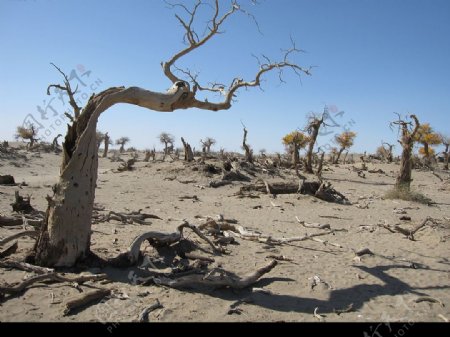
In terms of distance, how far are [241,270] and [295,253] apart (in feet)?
4.87

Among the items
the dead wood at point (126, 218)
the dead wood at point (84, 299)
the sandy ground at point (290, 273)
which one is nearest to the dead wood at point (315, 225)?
the sandy ground at point (290, 273)

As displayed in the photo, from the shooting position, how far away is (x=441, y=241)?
728cm

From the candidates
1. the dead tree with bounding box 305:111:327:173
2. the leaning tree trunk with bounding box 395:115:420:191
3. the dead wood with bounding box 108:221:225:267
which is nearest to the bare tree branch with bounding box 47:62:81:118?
the dead wood with bounding box 108:221:225:267

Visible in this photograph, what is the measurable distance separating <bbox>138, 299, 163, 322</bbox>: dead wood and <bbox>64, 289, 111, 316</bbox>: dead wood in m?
0.59

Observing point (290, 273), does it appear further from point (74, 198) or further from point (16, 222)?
point (16, 222)

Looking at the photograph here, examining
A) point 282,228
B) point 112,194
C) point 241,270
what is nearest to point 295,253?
point 241,270

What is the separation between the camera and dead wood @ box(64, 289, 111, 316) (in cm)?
383

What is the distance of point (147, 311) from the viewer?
3.89 metres

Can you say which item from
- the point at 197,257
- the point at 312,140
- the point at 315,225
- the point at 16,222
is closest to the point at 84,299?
the point at 197,257

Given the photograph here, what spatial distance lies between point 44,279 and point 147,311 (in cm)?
143

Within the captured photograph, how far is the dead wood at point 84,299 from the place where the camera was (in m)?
3.83

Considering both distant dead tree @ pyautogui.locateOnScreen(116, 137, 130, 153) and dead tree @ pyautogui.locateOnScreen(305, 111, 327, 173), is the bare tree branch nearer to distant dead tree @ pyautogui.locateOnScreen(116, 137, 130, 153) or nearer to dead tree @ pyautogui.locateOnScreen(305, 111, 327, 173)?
dead tree @ pyautogui.locateOnScreen(305, 111, 327, 173)

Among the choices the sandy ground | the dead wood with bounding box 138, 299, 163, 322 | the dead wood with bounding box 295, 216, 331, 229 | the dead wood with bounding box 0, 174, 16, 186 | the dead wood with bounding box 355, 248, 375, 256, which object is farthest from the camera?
the dead wood with bounding box 0, 174, 16, 186
